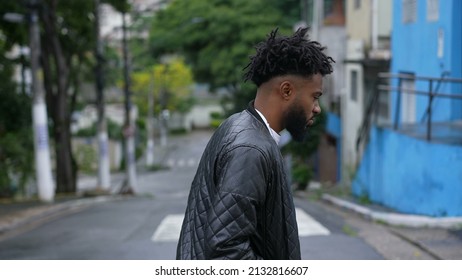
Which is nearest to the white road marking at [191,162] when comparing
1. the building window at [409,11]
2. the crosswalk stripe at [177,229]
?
the building window at [409,11]

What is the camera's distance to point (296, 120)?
2811 mm

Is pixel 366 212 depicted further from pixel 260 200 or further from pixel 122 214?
pixel 260 200

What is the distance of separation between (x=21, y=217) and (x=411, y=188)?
649 cm

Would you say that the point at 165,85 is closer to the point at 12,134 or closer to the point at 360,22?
the point at 360,22

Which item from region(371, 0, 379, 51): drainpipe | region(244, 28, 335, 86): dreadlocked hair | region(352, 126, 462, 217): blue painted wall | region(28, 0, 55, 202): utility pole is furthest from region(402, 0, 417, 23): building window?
region(244, 28, 335, 86): dreadlocked hair

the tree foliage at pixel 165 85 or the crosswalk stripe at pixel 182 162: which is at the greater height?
the tree foliage at pixel 165 85

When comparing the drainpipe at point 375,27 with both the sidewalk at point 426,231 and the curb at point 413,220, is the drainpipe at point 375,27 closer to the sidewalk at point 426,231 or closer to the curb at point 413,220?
the curb at point 413,220

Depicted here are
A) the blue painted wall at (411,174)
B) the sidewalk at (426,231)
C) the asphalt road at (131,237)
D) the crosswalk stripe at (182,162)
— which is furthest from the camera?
the crosswalk stripe at (182,162)

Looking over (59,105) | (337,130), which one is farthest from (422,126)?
(337,130)

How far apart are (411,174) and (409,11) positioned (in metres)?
4.33

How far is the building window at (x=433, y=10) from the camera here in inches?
503

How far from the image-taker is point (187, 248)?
2816 mm

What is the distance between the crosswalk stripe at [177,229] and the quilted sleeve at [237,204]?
6.47 meters

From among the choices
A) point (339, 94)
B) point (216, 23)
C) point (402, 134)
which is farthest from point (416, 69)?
point (216, 23)
